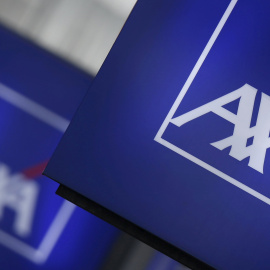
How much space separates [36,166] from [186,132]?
A: 2.70ft

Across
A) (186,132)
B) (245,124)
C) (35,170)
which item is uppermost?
(245,124)

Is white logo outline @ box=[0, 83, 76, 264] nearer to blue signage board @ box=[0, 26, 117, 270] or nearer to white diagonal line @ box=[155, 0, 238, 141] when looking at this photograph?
blue signage board @ box=[0, 26, 117, 270]

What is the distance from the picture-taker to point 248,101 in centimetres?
147

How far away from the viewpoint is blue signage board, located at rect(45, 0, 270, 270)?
142 centimetres

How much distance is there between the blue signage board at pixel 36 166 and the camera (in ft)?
6.43

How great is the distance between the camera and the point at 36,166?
199 centimetres

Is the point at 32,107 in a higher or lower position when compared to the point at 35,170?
higher

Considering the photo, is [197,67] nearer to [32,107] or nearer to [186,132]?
[186,132]

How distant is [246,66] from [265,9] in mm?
198

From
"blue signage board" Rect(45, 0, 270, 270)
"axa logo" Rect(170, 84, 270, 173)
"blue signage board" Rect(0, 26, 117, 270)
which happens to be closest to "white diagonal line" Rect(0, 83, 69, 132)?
"blue signage board" Rect(0, 26, 117, 270)

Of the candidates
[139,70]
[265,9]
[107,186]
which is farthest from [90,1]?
[107,186]

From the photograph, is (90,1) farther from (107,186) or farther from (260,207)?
(260,207)

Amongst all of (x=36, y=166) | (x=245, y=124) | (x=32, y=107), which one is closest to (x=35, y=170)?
(x=36, y=166)

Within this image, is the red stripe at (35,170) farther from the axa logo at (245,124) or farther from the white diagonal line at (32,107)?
the axa logo at (245,124)
